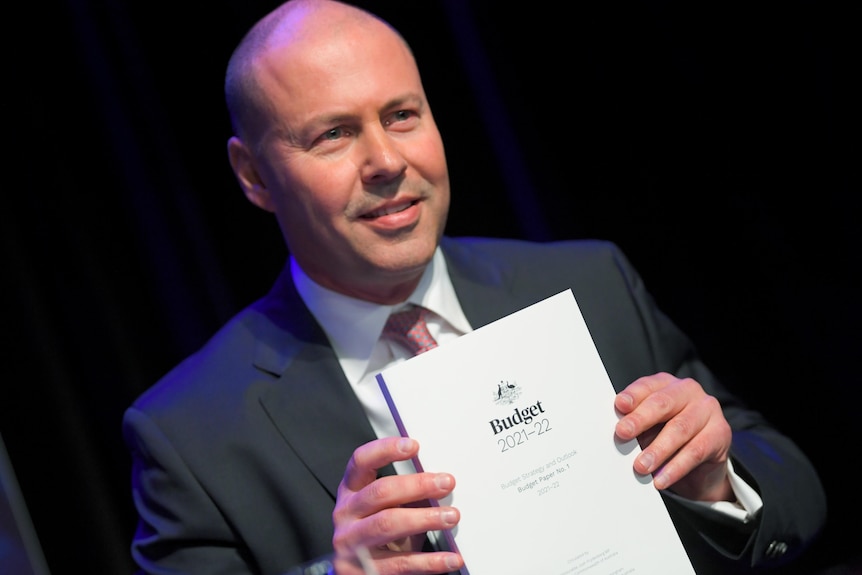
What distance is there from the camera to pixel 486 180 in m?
2.75

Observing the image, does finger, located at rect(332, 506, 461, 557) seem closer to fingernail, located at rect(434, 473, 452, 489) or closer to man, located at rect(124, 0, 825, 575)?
fingernail, located at rect(434, 473, 452, 489)

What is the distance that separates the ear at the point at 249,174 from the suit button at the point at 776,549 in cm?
127

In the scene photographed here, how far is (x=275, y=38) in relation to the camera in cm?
184

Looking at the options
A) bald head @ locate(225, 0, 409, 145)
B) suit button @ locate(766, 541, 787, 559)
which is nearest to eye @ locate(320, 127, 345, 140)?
bald head @ locate(225, 0, 409, 145)

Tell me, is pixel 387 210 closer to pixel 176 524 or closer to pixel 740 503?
pixel 176 524

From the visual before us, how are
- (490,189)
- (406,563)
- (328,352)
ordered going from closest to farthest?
(406,563) < (328,352) < (490,189)

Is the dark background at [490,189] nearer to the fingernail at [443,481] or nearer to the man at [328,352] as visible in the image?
the man at [328,352]

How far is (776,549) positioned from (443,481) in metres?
0.87

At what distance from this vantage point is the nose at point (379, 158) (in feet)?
5.58

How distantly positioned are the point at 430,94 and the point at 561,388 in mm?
1657

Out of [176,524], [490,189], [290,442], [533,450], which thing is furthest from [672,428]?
[490,189]

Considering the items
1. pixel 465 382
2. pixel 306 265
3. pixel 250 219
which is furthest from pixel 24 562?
pixel 250 219

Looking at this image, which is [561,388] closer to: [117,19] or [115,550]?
[115,550]

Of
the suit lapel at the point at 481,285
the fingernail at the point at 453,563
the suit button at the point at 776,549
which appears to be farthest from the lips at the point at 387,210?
the suit button at the point at 776,549
